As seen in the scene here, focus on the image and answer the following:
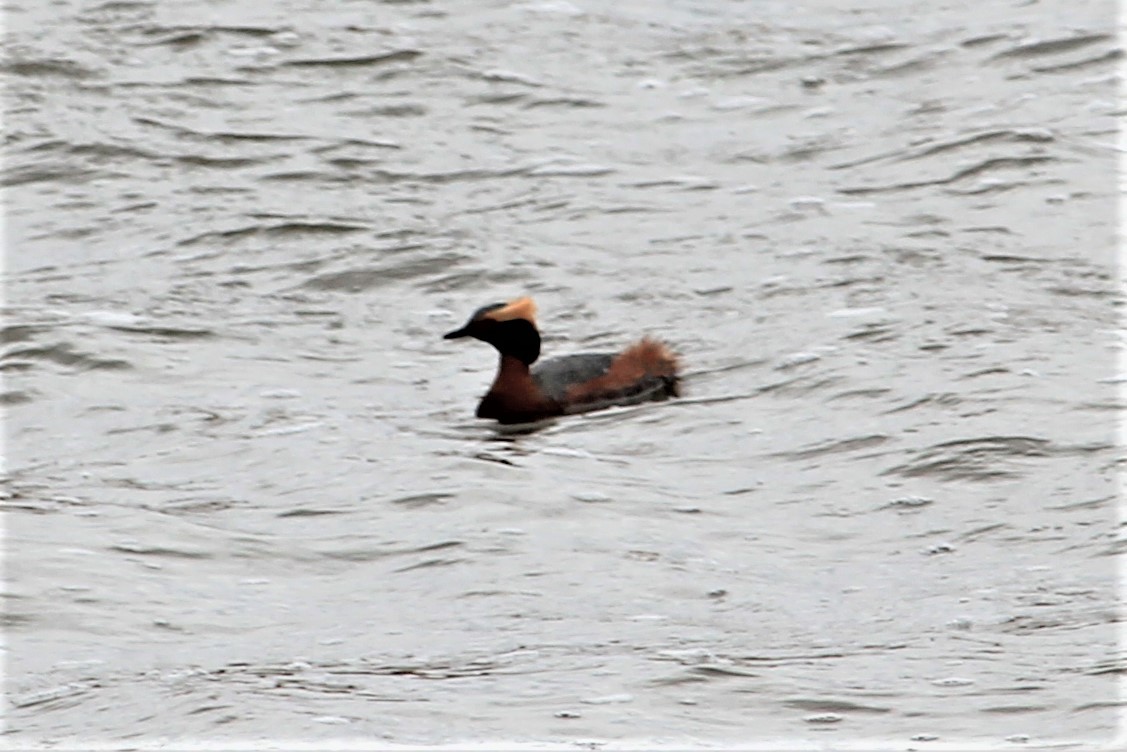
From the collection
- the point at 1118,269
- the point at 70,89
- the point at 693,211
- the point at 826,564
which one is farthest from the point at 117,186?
the point at 826,564

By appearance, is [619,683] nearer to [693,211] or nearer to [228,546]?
[228,546]

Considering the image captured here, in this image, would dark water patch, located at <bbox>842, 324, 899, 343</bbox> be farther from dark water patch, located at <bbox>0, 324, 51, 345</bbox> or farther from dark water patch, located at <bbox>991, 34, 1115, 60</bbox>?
dark water patch, located at <bbox>991, 34, 1115, 60</bbox>

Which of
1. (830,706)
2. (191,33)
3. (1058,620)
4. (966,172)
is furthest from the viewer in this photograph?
(191,33)

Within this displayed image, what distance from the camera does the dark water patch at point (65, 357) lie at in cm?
1144

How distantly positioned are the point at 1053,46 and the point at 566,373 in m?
6.85

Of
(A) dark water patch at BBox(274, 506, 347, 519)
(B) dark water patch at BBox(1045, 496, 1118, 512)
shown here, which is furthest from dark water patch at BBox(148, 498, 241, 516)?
(B) dark water patch at BBox(1045, 496, 1118, 512)

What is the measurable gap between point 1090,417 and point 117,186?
6.93 metres

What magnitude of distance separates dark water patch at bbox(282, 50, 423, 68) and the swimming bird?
613cm

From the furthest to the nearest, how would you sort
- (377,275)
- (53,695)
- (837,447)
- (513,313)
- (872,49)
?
(872,49) < (377,275) < (513,313) < (837,447) < (53,695)

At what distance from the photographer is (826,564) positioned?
27.0 ft

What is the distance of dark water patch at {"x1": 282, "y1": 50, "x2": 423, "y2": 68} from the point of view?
16781mm

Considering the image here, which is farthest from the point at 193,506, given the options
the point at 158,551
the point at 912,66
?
the point at 912,66

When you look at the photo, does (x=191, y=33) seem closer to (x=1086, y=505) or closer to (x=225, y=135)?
(x=225, y=135)

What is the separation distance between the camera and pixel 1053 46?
16.5m
